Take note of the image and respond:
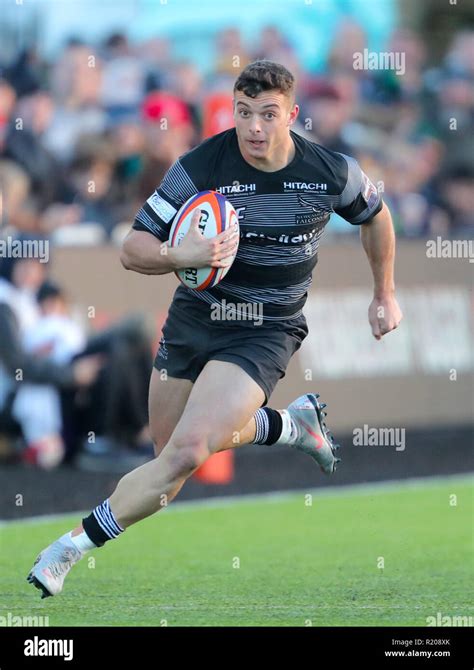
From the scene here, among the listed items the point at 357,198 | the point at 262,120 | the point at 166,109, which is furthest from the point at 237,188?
the point at 166,109

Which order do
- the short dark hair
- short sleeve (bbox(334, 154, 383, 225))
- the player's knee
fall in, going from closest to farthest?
the player's knee → the short dark hair → short sleeve (bbox(334, 154, 383, 225))

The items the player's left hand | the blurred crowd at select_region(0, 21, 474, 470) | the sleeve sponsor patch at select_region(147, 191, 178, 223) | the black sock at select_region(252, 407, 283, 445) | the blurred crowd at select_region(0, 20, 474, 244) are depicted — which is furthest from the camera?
the blurred crowd at select_region(0, 20, 474, 244)

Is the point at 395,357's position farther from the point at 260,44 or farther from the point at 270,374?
the point at 270,374

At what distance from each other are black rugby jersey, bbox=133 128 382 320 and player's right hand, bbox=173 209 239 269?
252 mm

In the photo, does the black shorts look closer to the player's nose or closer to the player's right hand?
the player's right hand

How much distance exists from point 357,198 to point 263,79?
37.7 inches

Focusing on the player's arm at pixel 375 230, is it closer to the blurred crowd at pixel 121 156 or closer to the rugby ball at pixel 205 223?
the rugby ball at pixel 205 223

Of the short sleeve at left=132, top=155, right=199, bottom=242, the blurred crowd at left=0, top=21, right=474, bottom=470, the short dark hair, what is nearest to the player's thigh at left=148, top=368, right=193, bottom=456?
the short sleeve at left=132, top=155, right=199, bottom=242

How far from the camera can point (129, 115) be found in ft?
49.0

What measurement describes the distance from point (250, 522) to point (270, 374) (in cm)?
377

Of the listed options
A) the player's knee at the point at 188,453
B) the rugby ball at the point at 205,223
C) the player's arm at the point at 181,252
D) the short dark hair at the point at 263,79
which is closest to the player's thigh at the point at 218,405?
the player's knee at the point at 188,453

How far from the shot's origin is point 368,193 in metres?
7.37

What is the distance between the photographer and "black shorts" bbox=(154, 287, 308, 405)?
7.06 metres

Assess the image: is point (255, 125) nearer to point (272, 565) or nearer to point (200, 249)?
point (200, 249)
